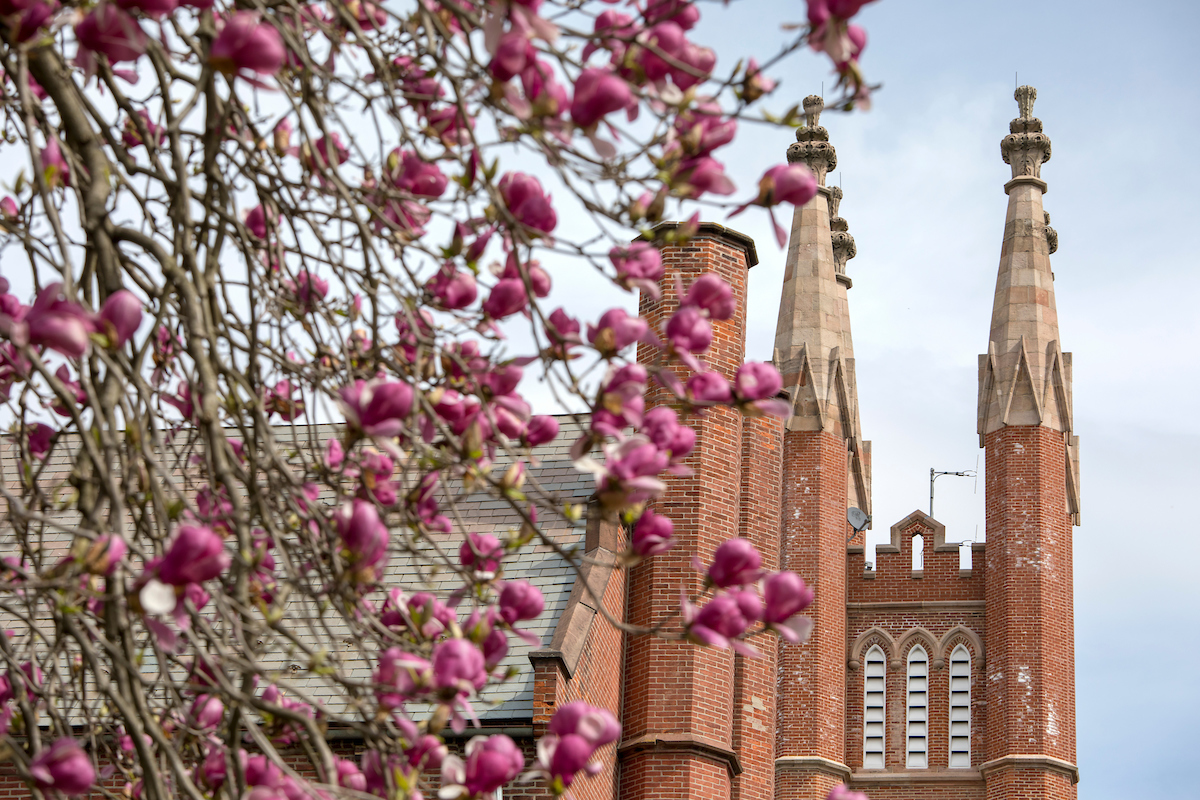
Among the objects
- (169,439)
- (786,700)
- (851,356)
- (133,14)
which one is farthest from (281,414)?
(851,356)

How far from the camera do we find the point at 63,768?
284 centimetres

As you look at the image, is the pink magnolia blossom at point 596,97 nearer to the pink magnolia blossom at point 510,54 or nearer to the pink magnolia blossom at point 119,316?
the pink magnolia blossom at point 510,54

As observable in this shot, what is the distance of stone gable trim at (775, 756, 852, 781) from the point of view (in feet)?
96.2

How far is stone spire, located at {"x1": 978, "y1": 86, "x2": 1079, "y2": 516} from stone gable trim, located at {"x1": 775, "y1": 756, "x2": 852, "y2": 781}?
7.78 metres

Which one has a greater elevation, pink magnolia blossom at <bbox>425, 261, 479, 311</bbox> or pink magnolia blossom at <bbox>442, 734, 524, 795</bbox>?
pink magnolia blossom at <bbox>425, 261, 479, 311</bbox>

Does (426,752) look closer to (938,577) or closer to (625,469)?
(625,469)

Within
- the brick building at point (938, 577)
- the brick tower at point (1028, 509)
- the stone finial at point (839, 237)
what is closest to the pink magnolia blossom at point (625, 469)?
the brick building at point (938, 577)

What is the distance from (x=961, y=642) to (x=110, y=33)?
30385 mm

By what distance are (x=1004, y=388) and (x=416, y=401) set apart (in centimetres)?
2942

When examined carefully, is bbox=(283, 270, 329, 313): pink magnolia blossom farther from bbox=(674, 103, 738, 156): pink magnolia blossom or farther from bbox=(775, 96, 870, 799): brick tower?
bbox=(775, 96, 870, 799): brick tower

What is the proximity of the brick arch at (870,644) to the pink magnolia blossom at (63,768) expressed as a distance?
30213mm

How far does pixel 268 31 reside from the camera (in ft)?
9.61

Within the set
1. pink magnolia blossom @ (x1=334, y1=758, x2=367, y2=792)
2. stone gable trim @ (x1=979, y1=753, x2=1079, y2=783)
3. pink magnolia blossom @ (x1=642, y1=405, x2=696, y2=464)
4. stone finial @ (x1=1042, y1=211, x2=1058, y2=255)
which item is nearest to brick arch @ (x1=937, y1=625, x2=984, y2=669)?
stone gable trim @ (x1=979, y1=753, x2=1079, y2=783)

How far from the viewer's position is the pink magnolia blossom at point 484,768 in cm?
319
